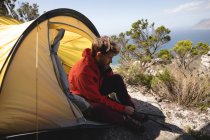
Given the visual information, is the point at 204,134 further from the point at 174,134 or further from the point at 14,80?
the point at 14,80

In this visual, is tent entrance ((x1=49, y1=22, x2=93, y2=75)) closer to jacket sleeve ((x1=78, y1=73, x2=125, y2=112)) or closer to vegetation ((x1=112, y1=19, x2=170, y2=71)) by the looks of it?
jacket sleeve ((x1=78, y1=73, x2=125, y2=112))

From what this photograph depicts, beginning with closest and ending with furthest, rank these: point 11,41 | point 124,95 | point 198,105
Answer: point 11,41 → point 124,95 → point 198,105

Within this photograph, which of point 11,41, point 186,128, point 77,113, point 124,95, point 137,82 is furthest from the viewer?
point 137,82

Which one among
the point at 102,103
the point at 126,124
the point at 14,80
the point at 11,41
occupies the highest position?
the point at 11,41

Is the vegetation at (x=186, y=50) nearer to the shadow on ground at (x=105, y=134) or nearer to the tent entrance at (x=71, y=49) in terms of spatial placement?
the tent entrance at (x=71, y=49)

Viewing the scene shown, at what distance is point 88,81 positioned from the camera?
4117 millimetres

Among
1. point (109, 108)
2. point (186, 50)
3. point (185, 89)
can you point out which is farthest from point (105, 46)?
point (186, 50)

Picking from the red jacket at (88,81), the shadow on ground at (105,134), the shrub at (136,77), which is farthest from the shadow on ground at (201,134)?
the shrub at (136,77)

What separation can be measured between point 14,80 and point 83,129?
4.19 feet

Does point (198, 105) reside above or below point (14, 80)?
below

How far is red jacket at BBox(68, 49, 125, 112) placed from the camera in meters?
4.12

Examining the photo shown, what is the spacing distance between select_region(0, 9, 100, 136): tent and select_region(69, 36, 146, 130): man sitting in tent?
0.74 feet

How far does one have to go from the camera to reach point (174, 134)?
439cm

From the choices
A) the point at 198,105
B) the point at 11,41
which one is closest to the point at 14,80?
the point at 11,41
